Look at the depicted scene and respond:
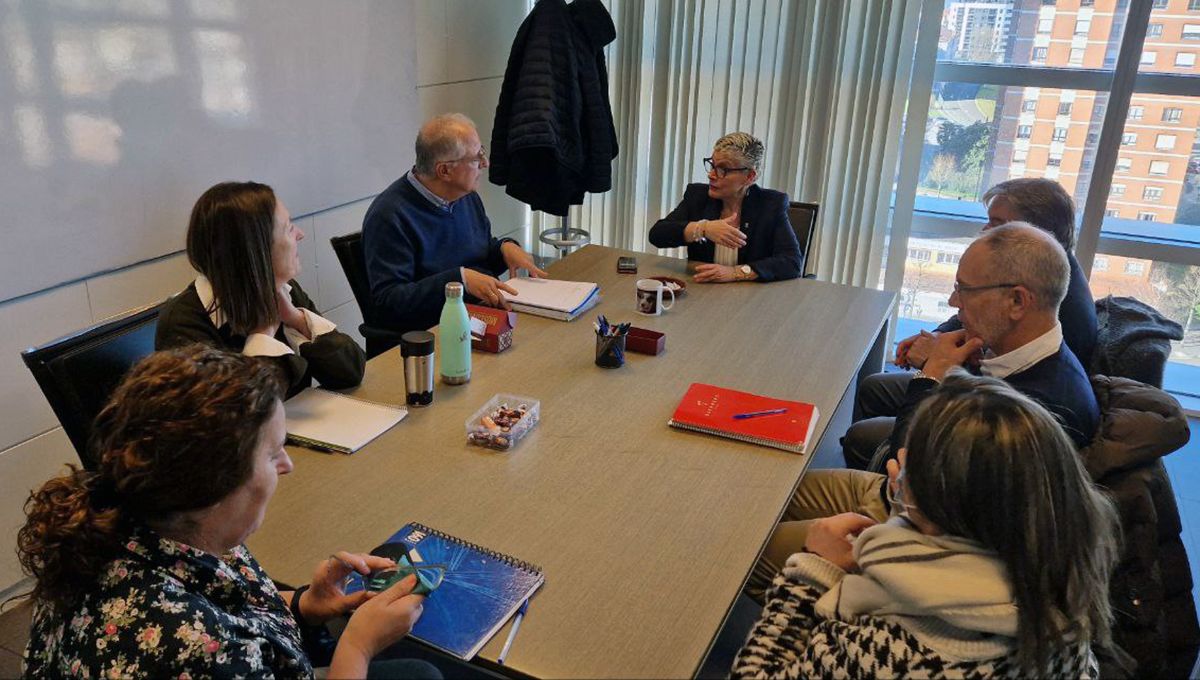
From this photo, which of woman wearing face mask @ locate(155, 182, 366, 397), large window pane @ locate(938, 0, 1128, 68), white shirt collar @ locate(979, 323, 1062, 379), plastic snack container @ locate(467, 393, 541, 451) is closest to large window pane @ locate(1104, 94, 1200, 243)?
large window pane @ locate(938, 0, 1128, 68)

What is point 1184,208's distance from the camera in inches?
154

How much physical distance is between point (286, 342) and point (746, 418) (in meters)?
1.12

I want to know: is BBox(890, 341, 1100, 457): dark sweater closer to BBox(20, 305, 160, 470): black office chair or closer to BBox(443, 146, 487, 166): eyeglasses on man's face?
BBox(443, 146, 487, 166): eyeglasses on man's face

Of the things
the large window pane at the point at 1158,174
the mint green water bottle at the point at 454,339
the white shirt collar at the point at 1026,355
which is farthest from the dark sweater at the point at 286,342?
the large window pane at the point at 1158,174

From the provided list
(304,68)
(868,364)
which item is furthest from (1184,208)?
(304,68)

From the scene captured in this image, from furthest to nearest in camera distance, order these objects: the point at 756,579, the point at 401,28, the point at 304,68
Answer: the point at 401,28 < the point at 304,68 < the point at 756,579

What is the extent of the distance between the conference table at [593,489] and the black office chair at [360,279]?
1.63 feet

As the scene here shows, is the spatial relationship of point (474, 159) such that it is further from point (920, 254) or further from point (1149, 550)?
point (920, 254)

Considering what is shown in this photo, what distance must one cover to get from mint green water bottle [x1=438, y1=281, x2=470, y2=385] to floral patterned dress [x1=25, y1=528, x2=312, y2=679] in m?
0.97

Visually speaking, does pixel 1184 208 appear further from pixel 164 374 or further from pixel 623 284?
pixel 164 374

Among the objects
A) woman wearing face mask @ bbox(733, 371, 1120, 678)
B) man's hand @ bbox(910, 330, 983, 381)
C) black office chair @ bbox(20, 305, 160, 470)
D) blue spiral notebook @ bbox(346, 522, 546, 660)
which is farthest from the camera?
man's hand @ bbox(910, 330, 983, 381)

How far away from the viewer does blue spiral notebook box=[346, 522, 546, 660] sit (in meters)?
1.36

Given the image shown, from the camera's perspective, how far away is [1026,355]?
6.94 ft

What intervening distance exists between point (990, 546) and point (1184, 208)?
3417mm
